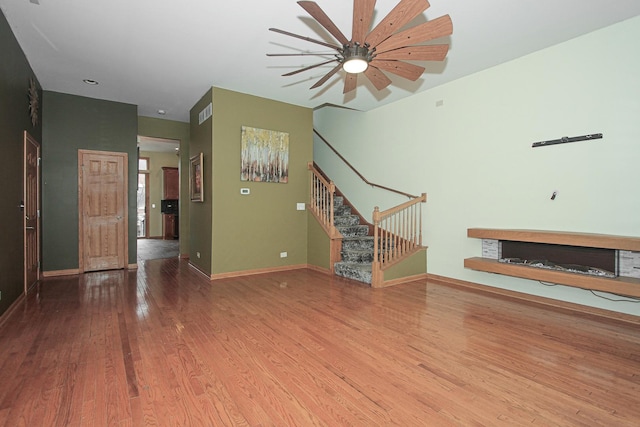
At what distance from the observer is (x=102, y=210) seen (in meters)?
6.11

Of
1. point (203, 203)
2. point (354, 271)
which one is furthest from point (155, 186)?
point (354, 271)

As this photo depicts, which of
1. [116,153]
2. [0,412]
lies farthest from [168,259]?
[0,412]

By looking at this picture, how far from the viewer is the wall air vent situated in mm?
5535

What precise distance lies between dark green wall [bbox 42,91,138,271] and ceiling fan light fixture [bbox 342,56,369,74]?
17.8 feet

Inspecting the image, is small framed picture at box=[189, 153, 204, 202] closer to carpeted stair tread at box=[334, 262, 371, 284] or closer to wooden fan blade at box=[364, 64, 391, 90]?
carpeted stair tread at box=[334, 262, 371, 284]

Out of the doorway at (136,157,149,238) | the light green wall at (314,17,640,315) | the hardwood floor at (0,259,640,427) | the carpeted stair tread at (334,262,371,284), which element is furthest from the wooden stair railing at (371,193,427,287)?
the doorway at (136,157,149,238)

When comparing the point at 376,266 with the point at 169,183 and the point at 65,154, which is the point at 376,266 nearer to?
the point at 65,154

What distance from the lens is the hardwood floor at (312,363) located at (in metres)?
1.90

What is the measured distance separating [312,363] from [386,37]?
281 cm

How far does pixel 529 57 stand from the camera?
166 inches

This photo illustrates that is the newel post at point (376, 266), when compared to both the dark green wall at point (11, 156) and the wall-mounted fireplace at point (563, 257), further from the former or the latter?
the dark green wall at point (11, 156)

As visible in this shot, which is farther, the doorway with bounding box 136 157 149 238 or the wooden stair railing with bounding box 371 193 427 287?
the doorway with bounding box 136 157 149 238

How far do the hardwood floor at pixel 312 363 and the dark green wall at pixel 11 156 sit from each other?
0.46 metres

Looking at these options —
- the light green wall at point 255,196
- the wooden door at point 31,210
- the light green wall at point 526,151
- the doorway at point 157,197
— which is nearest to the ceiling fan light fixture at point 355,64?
the light green wall at point 526,151
